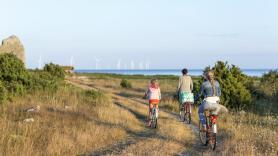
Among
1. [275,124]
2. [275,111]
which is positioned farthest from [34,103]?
[275,111]

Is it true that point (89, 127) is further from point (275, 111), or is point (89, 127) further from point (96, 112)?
point (275, 111)

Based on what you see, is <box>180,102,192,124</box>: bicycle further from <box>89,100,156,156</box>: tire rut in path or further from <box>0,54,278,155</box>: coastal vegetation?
<box>89,100,156,156</box>: tire rut in path

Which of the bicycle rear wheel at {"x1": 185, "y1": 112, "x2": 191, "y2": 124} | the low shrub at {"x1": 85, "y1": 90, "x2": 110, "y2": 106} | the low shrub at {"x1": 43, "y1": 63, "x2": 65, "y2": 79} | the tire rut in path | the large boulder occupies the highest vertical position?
the large boulder

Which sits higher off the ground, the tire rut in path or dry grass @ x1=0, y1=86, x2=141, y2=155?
dry grass @ x1=0, y1=86, x2=141, y2=155

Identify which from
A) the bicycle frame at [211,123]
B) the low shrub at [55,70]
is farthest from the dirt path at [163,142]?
the low shrub at [55,70]

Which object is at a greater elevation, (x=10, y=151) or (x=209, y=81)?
(x=209, y=81)

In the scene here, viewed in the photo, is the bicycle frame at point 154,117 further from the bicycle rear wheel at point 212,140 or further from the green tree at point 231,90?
the green tree at point 231,90

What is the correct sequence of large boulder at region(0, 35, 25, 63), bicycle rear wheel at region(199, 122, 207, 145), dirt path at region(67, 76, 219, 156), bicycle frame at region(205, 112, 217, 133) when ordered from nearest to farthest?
dirt path at region(67, 76, 219, 156)
bicycle frame at region(205, 112, 217, 133)
bicycle rear wheel at region(199, 122, 207, 145)
large boulder at region(0, 35, 25, 63)

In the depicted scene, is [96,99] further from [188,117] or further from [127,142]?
[127,142]

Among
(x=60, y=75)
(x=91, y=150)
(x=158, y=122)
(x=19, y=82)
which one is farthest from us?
(x=60, y=75)

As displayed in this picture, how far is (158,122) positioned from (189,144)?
17.2ft

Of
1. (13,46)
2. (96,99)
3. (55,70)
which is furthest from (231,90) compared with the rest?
(13,46)

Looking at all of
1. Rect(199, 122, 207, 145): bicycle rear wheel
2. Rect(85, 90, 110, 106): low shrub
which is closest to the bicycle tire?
Rect(199, 122, 207, 145): bicycle rear wheel

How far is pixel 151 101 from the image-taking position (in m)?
18.3
